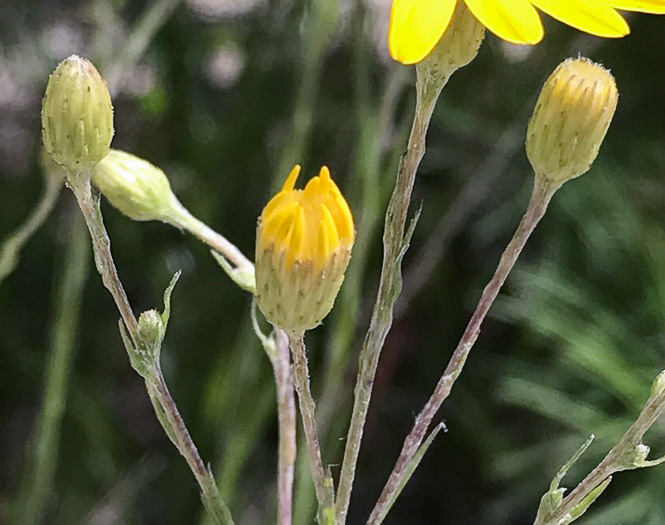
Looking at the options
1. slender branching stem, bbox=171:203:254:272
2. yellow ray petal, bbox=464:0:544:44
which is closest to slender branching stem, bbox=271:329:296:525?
slender branching stem, bbox=171:203:254:272

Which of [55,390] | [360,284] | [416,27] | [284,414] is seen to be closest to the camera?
[416,27]

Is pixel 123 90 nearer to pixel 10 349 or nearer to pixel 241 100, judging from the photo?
pixel 241 100

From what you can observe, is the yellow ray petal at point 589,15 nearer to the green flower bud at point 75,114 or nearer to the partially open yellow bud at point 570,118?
the partially open yellow bud at point 570,118

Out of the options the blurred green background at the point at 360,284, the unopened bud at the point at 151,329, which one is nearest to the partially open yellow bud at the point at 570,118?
the unopened bud at the point at 151,329

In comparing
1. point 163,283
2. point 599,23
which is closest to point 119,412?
point 163,283

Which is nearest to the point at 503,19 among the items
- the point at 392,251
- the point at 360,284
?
the point at 392,251

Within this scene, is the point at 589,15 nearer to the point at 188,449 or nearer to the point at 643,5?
the point at 643,5
